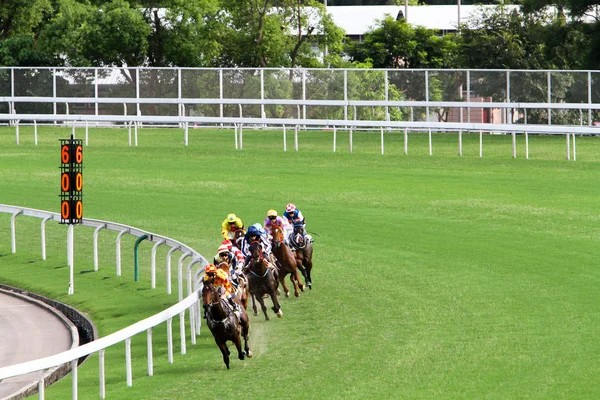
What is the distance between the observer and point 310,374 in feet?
36.6

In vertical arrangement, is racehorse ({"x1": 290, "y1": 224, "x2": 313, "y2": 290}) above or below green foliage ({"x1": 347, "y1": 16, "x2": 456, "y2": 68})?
below

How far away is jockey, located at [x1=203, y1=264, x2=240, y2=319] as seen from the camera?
35.6 ft

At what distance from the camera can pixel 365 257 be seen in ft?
60.3

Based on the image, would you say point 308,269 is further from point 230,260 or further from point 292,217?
point 230,260

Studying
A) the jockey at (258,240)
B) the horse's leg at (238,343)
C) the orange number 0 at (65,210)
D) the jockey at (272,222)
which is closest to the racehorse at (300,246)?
the jockey at (272,222)

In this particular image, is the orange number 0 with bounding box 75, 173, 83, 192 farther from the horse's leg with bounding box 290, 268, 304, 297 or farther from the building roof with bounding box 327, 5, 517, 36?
the building roof with bounding box 327, 5, 517, 36

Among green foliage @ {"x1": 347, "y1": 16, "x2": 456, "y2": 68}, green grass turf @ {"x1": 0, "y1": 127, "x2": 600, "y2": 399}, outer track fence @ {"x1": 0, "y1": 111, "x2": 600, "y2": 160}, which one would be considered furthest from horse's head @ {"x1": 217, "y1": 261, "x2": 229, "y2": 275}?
green foliage @ {"x1": 347, "y1": 16, "x2": 456, "y2": 68}

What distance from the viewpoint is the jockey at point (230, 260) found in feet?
37.8

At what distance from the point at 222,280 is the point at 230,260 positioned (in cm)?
114

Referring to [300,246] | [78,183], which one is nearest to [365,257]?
[300,246]

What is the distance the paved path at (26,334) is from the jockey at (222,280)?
9.01 feet

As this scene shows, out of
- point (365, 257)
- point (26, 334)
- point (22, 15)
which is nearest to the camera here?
point (26, 334)

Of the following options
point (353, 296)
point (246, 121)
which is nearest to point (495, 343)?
point (353, 296)

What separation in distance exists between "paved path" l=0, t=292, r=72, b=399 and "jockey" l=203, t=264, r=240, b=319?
9.01 feet
